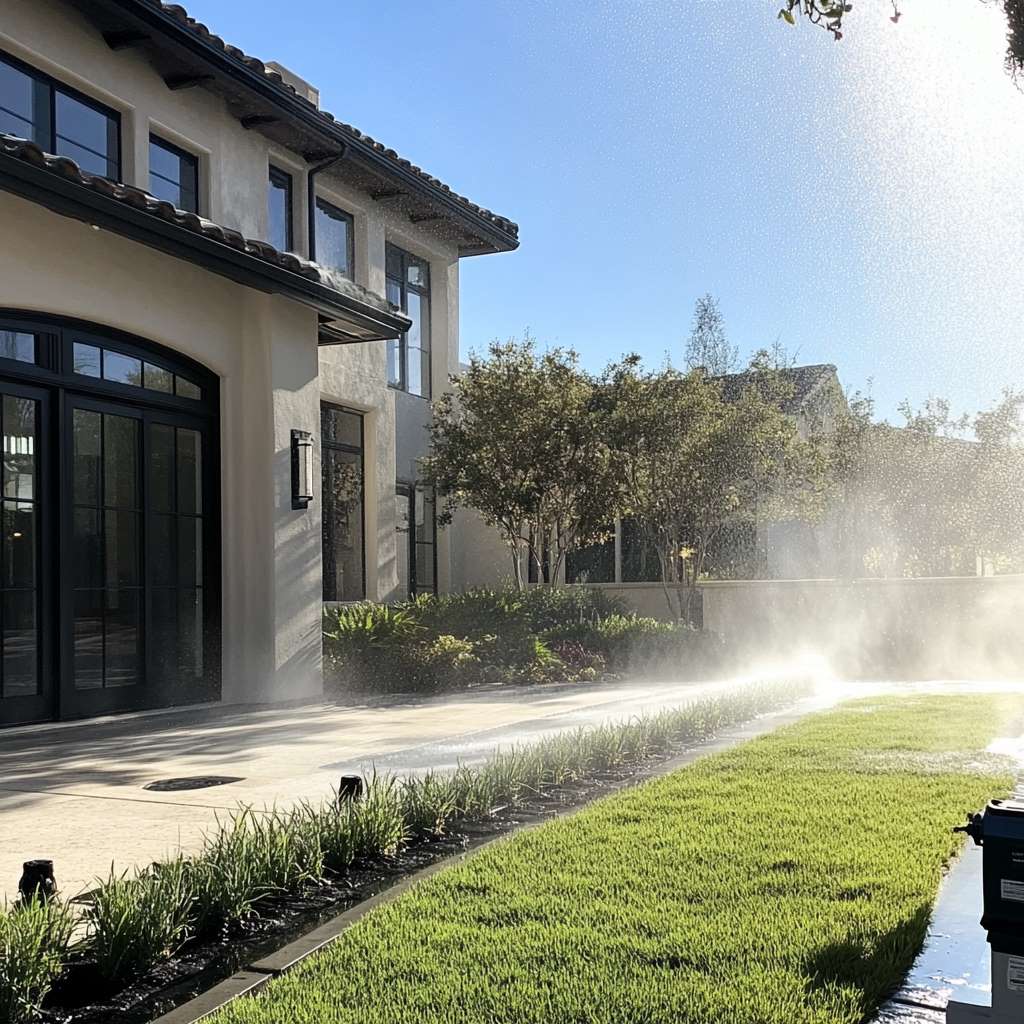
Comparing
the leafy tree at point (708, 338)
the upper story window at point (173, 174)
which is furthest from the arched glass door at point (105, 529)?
the leafy tree at point (708, 338)

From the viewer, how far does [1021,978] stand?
2.71 metres

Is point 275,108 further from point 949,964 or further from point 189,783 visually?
point 949,964

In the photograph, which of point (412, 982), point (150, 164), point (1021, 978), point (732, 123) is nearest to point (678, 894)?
point (412, 982)

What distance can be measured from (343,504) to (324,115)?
5.29 m

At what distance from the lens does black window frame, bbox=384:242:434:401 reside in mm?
18266

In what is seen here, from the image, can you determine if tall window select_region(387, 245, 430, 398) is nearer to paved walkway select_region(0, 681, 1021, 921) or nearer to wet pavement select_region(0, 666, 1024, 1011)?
wet pavement select_region(0, 666, 1024, 1011)

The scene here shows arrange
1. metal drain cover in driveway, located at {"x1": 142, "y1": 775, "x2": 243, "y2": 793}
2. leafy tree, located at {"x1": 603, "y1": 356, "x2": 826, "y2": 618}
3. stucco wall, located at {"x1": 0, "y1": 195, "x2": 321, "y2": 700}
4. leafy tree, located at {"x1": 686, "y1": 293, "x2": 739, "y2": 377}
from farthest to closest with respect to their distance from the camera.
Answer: leafy tree, located at {"x1": 686, "y1": 293, "x2": 739, "y2": 377}, leafy tree, located at {"x1": 603, "y1": 356, "x2": 826, "y2": 618}, stucco wall, located at {"x1": 0, "y1": 195, "x2": 321, "y2": 700}, metal drain cover in driveway, located at {"x1": 142, "y1": 775, "x2": 243, "y2": 793}

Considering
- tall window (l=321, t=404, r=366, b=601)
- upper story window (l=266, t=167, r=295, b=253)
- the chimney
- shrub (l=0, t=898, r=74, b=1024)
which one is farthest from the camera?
tall window (l=321, t=404, r=366, b=601)

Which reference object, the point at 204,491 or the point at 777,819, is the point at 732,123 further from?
the point at 777,819

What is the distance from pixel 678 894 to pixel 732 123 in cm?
1818

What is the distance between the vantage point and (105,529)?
32.1 ft

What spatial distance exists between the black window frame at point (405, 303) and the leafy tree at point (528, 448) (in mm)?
1265

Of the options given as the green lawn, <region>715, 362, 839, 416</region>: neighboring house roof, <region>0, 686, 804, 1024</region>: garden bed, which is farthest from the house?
<region>715, 362, 839, 416</region>: neighboring house roof

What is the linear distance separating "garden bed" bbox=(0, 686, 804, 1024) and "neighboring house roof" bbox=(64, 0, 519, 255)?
8.39 metres
